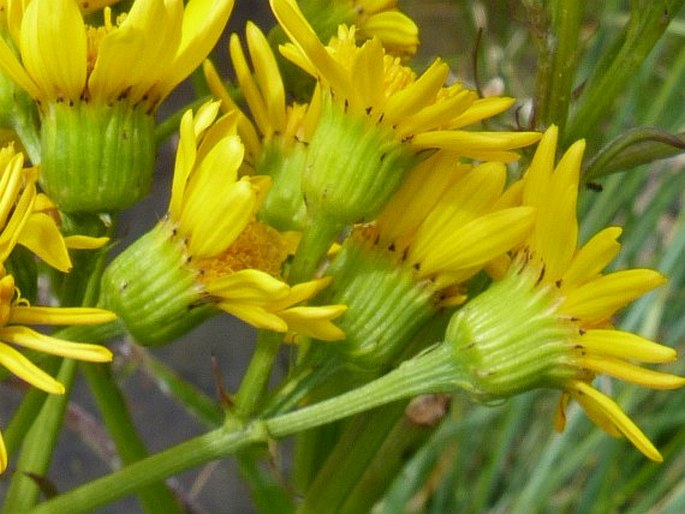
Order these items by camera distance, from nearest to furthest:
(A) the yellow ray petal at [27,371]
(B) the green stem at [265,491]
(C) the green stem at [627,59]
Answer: (A) the yellow ray petal at [27,371], (C) the green stem at [627,59], (B) the green stem at [265,491]

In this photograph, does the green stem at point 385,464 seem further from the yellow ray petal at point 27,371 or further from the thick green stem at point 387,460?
the yellow ray petal at point 27,371

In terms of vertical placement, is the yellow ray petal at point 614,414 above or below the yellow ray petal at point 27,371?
below

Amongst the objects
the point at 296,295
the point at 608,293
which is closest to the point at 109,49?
the point at 296,295

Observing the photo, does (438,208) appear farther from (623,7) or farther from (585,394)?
(623,7)

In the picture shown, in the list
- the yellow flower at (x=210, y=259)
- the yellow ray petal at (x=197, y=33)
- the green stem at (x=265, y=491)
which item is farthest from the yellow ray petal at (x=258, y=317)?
the green stem at (x=265, y=491)

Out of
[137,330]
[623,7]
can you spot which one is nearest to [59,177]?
[137,330]

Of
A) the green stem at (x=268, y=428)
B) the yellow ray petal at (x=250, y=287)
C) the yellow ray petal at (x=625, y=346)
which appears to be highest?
the yellow ray petal at (x=250, y=287)

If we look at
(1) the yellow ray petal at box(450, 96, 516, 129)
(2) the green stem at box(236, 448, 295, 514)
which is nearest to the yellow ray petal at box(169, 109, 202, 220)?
(1) the yellow ray petal at box(450, 96, 516, 129)

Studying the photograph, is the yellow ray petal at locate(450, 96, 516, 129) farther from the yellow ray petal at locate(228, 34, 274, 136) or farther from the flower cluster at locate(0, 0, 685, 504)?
the yellow ray petal at locate(228, 34, 274, 136)
